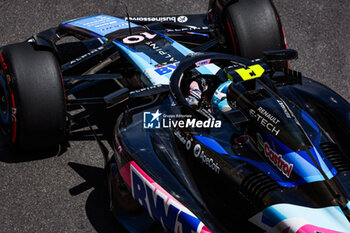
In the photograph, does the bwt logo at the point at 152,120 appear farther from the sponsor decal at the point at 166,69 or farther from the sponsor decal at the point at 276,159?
the sponsor decal at the point at 276,159

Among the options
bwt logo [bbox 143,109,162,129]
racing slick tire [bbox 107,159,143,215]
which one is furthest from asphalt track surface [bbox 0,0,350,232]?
bwt logo [bbox 143,109,162,129]

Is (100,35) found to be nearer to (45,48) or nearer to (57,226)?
(45,48)

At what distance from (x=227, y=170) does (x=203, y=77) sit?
1173mm

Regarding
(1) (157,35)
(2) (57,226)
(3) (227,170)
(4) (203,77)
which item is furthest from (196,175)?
(1) (157,35)

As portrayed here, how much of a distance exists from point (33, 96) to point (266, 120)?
2.22 m

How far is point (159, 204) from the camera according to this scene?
147 inches

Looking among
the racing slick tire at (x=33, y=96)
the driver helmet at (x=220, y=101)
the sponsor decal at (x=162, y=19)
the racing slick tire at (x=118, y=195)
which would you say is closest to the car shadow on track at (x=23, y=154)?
the racing slick tire at (x=33, y=96)

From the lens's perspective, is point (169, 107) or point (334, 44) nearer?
point (169, 107)

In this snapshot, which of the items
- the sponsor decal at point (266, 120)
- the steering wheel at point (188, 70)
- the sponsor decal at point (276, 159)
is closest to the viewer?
the sponsor decal at point (276, 159)

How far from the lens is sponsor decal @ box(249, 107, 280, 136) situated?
135 inches

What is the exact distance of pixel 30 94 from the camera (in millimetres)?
4734

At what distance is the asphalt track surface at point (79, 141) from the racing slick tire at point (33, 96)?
1.07ft

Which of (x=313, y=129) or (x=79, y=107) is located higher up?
(x=313, y=129)

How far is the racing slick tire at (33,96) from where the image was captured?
4738mm
